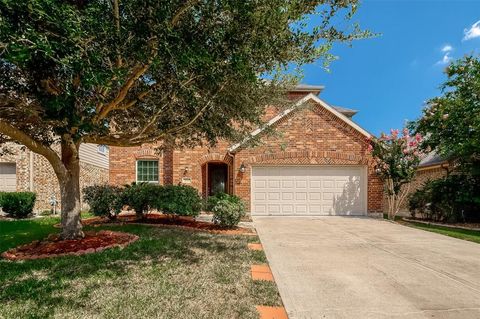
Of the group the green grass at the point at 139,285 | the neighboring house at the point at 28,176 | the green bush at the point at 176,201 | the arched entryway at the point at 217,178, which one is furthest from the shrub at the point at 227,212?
the neighboring house at the point at 28,176

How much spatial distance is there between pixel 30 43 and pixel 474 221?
1611cm

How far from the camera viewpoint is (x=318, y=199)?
14.1 metres

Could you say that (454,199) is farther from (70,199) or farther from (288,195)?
(70,199)

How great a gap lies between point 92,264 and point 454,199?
13897 mm

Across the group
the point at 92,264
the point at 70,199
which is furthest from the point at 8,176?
the point at 92,264

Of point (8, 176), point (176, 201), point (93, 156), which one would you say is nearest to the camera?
point (176, 201)

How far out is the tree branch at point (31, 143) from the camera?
5.42 metres

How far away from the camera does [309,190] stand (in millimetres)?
14109

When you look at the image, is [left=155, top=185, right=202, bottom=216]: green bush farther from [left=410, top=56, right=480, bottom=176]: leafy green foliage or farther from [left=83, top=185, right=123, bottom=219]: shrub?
[left=410, top=56, right=480, bottom=176]: leafy green foliage

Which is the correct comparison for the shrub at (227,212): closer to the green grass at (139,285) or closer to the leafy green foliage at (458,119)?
the green grass at (139,285)

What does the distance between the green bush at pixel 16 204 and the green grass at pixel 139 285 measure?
746 centimetres

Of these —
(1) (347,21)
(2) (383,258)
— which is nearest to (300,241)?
(2) (383,258)

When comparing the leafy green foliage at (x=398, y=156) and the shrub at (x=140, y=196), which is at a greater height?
the leafy green foliage at (x=398, y=156)

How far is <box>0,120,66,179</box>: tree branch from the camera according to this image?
5418 mm
